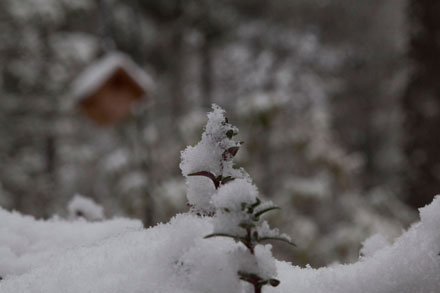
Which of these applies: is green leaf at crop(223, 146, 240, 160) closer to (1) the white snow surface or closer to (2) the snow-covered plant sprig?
(2) the snow-covered plant sprig

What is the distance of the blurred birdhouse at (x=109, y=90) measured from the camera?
424 cm

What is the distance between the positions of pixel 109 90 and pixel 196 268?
13.2ft

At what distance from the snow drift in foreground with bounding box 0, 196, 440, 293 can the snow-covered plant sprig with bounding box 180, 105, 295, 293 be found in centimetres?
2

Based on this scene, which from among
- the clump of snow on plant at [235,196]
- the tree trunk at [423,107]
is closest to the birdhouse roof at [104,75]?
the tree trunk at [423,107]

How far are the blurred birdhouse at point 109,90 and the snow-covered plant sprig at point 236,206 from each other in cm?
386

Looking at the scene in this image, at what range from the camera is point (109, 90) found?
4.31m

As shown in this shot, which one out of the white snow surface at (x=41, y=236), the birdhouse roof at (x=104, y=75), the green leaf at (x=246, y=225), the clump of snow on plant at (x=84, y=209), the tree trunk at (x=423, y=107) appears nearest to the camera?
the green leaf at (x=246, y=225)

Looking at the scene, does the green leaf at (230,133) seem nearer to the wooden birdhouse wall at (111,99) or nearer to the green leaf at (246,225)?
the green leaf at (246,225)

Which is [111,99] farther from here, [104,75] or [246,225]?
[246,225]

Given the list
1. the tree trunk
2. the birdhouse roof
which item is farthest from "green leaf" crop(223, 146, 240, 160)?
the tree trunk

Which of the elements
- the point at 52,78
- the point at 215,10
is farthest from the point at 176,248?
the point at 215,10

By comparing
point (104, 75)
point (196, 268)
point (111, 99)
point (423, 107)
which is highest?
point (104, 75)

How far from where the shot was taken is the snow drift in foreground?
0.43 meters

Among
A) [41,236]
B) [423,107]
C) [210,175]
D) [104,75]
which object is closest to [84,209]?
[41,236]
